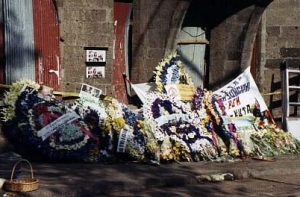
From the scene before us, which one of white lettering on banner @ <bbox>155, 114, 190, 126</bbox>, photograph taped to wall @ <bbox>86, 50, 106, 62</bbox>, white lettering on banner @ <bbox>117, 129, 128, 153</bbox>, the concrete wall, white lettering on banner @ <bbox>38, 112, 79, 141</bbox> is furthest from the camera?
the concrete wall

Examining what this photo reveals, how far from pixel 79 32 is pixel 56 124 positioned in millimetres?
1844

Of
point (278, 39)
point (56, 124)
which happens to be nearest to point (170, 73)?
point (56, 124)

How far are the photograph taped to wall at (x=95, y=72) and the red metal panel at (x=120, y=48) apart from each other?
41cm

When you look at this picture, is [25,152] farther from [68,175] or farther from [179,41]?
[179,41]

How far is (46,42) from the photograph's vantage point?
410 inches

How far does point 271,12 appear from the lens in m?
13.4

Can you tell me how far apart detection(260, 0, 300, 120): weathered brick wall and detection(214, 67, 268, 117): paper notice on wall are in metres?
0.87

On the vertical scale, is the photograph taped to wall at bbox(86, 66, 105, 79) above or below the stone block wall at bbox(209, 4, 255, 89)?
below

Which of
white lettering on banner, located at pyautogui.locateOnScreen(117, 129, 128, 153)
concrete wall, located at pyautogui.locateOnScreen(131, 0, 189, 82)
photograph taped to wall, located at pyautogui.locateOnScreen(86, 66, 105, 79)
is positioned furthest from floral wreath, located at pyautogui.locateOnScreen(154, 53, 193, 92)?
white lettering on banner, located at pyautogui.locateOnScreen(117, 129, 128, 153)

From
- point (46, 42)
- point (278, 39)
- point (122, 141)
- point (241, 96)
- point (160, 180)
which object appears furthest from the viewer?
point (278, 39)

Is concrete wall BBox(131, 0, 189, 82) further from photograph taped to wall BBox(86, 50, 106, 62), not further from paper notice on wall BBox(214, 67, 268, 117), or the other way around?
paper notice on wall BBox(214, 67, 268, 117)

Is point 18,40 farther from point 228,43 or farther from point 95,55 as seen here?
point 228,43

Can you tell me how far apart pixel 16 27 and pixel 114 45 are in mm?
1916

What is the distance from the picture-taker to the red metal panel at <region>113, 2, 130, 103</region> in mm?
11344
